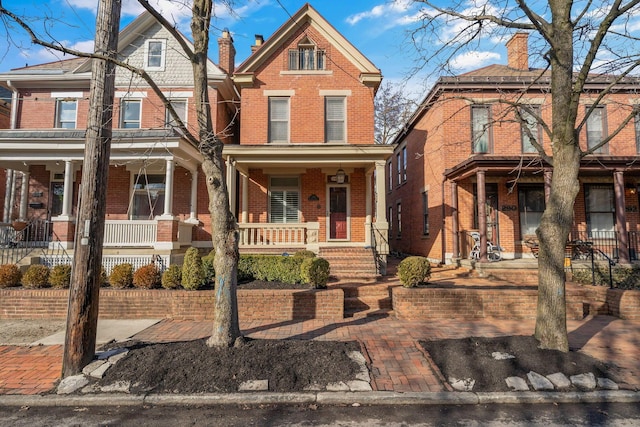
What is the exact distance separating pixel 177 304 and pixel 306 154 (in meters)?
6.51

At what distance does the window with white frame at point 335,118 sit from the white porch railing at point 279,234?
378 centimetres

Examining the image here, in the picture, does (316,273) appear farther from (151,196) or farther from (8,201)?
(8,201)

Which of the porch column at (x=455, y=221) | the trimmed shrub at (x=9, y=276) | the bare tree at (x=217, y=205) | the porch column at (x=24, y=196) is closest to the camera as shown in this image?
the bare tree at (x=217, y=205)

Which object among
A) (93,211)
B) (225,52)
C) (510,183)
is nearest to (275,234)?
(93,211)

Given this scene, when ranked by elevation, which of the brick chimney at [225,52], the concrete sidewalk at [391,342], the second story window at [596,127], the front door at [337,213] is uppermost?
the brick chimney at [225,52]

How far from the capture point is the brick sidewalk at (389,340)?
448 cm

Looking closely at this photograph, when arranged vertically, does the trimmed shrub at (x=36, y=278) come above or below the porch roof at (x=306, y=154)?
below

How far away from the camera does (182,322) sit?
717 centimetres

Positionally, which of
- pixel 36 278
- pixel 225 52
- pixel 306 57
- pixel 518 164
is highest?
pixel 225 52

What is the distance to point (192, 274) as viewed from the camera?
7.50 m

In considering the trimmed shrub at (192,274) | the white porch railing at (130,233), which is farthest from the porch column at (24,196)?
the trimmed shrub at (192,274)

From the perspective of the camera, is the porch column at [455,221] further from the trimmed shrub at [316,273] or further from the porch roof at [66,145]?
the porch roof at [66,145]

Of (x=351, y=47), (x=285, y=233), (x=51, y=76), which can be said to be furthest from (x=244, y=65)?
(x=51, y=76)

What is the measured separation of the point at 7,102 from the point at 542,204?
84.5ft
